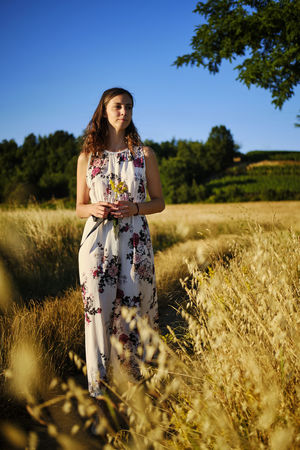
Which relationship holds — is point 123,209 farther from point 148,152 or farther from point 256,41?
point 256,41

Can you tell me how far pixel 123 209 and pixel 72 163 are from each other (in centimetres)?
4783

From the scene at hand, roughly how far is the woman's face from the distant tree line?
3536 cm

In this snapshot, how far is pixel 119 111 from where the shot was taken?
90.4 inches

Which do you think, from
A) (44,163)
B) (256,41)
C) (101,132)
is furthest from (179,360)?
(44,163)

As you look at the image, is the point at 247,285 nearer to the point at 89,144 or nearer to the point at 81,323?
the point at 89,144

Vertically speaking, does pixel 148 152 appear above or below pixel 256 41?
below

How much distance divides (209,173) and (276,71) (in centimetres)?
4312

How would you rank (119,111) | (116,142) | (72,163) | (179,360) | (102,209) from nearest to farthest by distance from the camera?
(179,360) < (102,209) < (119,111) < (116,142) < (72,163)

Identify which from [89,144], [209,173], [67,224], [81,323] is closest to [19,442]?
[81,323]

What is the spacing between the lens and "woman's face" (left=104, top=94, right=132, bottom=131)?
2.28m

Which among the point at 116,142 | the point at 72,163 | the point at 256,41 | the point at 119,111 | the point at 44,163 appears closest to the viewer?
the point at 119,111

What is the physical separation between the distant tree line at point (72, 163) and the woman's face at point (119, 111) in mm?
35359

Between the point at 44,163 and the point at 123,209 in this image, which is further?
the point at 44,163

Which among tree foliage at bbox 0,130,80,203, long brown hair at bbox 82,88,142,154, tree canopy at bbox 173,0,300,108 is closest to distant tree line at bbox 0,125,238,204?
tree foliage at bbox 0,130,80,203
